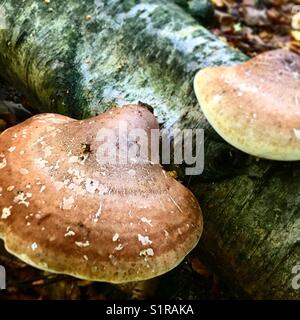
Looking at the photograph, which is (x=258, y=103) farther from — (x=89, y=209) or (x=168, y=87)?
(x=89, y=209)

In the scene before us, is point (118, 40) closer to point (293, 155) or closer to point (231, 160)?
point (231, 160)

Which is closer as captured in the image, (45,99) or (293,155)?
(293,155)

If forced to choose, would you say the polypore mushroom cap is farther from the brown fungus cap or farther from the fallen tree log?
the brown fungus cap

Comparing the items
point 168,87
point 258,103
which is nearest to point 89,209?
point 258,103

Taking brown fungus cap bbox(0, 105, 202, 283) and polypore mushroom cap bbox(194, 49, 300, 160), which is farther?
polypore mushroom cap bbox(194, 49, 300, 160)

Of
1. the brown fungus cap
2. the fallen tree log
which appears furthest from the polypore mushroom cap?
the brown fungus cap
